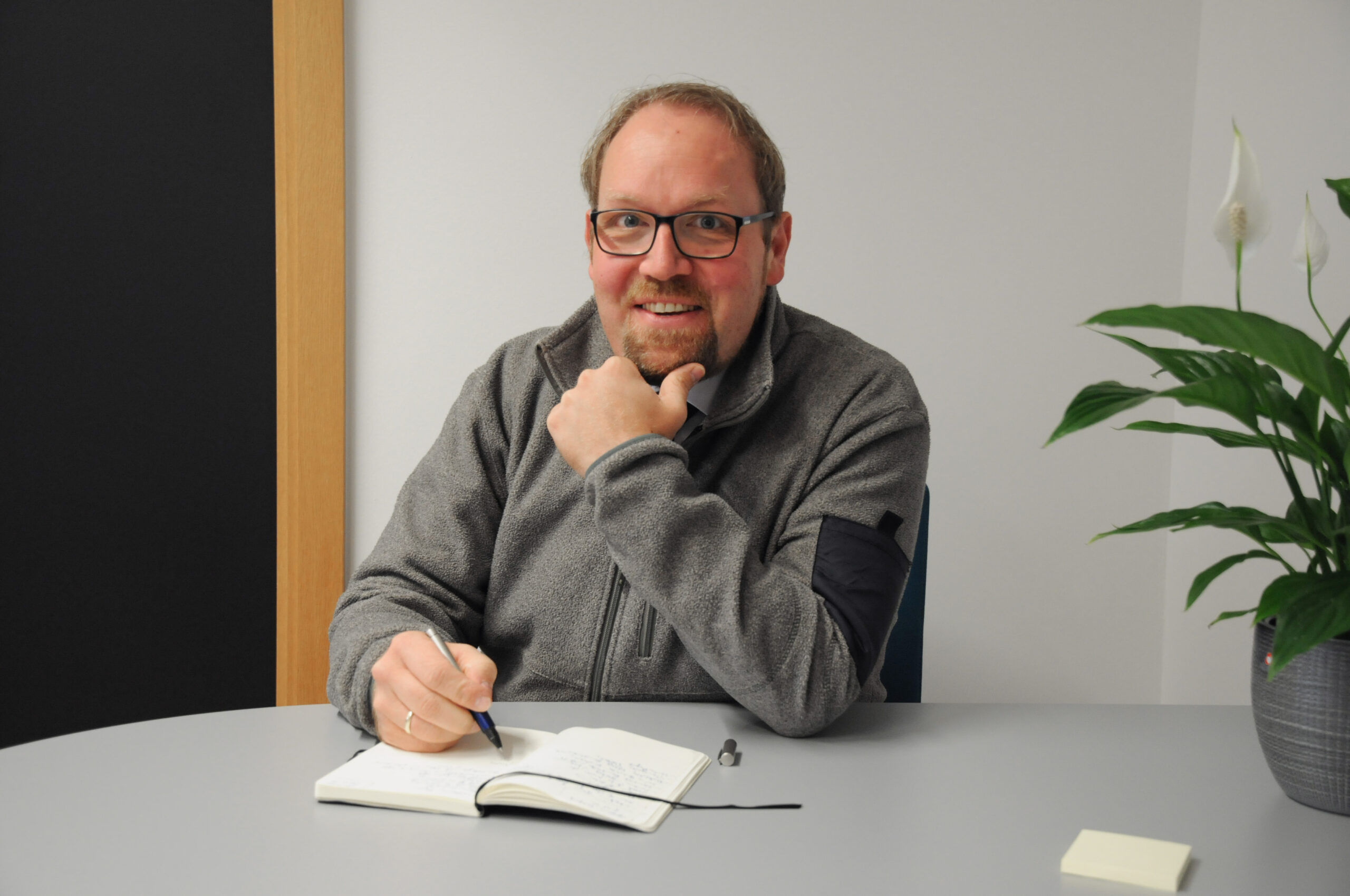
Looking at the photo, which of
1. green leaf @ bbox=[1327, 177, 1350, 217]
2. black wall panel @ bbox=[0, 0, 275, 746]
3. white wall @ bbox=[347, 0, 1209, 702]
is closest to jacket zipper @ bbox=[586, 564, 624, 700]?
green leaf @ bbox=[1327, 177, 1350, 217]

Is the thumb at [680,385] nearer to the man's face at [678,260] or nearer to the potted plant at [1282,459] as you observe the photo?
the man's face at [678,260]

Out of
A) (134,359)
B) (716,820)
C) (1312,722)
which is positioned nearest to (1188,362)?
(1312,722)

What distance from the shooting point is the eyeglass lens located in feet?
4.33

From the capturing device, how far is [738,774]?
3.06 ft

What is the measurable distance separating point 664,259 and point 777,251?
23 centimetres

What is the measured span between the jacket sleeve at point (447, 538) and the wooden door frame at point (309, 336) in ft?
2.60

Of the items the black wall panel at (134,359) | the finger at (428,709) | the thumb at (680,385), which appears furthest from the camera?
the black wall panel at (134,359)

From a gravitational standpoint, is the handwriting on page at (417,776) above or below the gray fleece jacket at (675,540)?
below

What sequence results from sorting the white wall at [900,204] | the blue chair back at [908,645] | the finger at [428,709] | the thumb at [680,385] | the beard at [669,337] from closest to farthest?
the finger at [428,709], the thumb at [680,385], the beard at [669,337], the blue chair back at [908,645], the white wall at [900,204]

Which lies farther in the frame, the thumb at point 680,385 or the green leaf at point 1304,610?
the thumb at point 680,385

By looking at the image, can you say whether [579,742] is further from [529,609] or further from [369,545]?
[369,545]

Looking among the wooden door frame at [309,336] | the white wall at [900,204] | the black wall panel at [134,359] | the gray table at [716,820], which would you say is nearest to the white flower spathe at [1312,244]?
the gray table at [716,820]

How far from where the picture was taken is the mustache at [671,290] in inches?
52.1

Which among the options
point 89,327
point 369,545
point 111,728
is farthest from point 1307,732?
point 89,327
